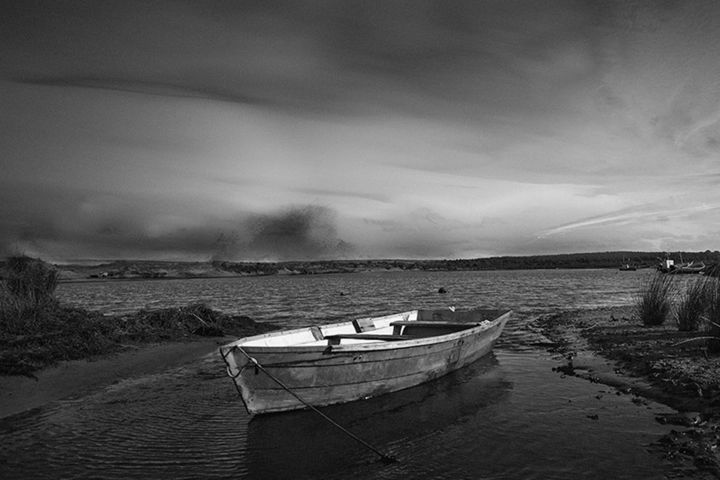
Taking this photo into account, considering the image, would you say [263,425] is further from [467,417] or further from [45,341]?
[45,341]

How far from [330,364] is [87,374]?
7.53 metres

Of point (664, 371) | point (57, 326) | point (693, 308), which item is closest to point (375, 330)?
point (664, 371)

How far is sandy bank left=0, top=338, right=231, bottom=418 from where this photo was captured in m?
10.3

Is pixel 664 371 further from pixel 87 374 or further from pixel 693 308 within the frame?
pixel 87 374

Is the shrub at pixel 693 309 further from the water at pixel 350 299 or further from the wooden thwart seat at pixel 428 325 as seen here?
the water at pixel 350 299

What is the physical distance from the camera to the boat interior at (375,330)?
10.6 meters

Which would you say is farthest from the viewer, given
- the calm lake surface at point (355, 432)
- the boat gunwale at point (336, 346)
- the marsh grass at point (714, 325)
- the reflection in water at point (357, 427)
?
the marsh grass at point (714, 325)

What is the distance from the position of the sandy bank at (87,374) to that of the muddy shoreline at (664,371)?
11541mm

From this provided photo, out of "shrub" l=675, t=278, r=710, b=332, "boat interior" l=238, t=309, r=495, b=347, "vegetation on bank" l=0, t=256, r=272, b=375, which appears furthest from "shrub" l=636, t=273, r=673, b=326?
"vegetation on bank" l=0, t=256, r=272, b=375

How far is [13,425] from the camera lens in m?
8.64

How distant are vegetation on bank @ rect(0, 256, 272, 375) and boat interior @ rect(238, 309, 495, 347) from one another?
6.71 meters

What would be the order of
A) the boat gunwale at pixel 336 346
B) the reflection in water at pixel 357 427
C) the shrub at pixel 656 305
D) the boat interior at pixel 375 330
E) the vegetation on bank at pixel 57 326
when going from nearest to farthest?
the reflection in water at pixel 357 427 → the boat gunwale at pixel 336 346 → the boat interior at pixel 375 330 → the vegetation on bank at pixel 57 326 → the shrub at pixel 656 305

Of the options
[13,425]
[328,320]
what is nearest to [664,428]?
[13,425]

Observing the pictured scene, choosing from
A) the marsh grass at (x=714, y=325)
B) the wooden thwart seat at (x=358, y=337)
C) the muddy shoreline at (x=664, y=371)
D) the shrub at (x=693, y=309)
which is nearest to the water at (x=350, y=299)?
the wooden thwart seat at (x=358, y=337)
